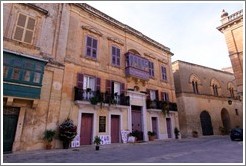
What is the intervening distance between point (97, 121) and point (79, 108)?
160cm

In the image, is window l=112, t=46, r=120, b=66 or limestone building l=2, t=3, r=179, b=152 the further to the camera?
window l=112, t=46, r=120, b=66

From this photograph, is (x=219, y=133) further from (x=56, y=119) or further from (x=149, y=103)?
(x=56, y=119)

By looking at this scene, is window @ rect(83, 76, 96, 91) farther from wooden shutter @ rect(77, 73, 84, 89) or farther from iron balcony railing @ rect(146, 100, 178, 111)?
iron balcony railing @ rect(146, 100, 178, 111)

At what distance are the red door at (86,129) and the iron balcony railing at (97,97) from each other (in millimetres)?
1243

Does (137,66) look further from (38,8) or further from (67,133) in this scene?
(38,8)

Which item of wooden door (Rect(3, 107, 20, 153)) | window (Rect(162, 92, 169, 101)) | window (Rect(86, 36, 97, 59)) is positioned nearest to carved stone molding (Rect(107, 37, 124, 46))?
window (Rect(86, 36, 97, 59))

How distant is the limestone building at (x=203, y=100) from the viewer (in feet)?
70.2

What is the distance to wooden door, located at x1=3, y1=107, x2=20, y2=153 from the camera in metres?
9.43

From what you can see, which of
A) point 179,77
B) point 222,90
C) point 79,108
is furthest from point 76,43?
point 222,90

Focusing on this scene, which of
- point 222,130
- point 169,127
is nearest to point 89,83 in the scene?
point 169,127

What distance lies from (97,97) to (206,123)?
1587 centimetres

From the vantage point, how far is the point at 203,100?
23.0m

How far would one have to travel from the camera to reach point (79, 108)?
40.7 ft

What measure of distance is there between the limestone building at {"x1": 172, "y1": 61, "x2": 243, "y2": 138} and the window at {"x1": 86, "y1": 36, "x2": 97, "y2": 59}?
12095 mm
